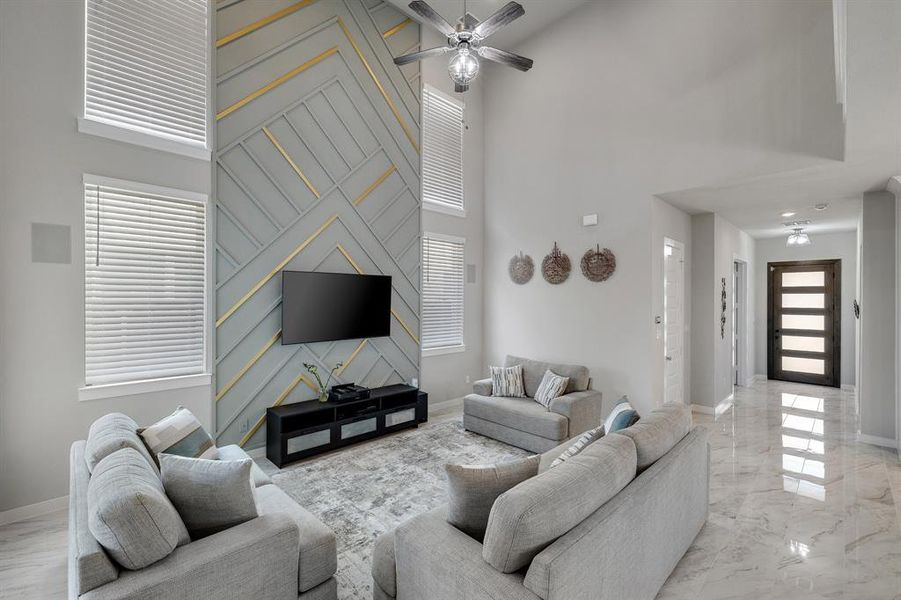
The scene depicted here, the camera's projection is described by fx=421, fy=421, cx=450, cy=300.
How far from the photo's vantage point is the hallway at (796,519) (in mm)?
2316

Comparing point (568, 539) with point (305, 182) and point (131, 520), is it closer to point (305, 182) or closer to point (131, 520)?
point (131, 520)

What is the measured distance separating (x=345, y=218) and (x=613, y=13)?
4.06 meters

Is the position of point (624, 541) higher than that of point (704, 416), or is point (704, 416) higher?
point (624, 541)

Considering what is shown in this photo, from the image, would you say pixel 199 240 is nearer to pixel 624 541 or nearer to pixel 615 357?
pixel 624 541

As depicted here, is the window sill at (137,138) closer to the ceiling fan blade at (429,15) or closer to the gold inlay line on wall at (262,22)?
the gold inlay line on wall at (262,22)

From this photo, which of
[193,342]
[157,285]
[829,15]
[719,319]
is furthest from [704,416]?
[157,285]

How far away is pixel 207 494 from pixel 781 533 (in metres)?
3.46

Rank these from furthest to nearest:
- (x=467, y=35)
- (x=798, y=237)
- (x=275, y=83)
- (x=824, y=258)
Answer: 1. (x=824, y=258)
2. (x=798, y=237)
3. (x=275, y=83)
4. (x=467, y=35)

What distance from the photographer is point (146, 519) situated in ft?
4.91

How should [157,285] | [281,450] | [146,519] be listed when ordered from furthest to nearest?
[281,450], [157,285], [146,519]

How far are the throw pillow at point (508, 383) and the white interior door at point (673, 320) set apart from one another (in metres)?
A: 1.73

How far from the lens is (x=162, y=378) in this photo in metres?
3.59

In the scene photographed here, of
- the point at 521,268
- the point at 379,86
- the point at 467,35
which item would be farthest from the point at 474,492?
the point at 379,86

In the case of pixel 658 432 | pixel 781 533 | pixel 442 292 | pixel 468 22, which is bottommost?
pixel 781 533
